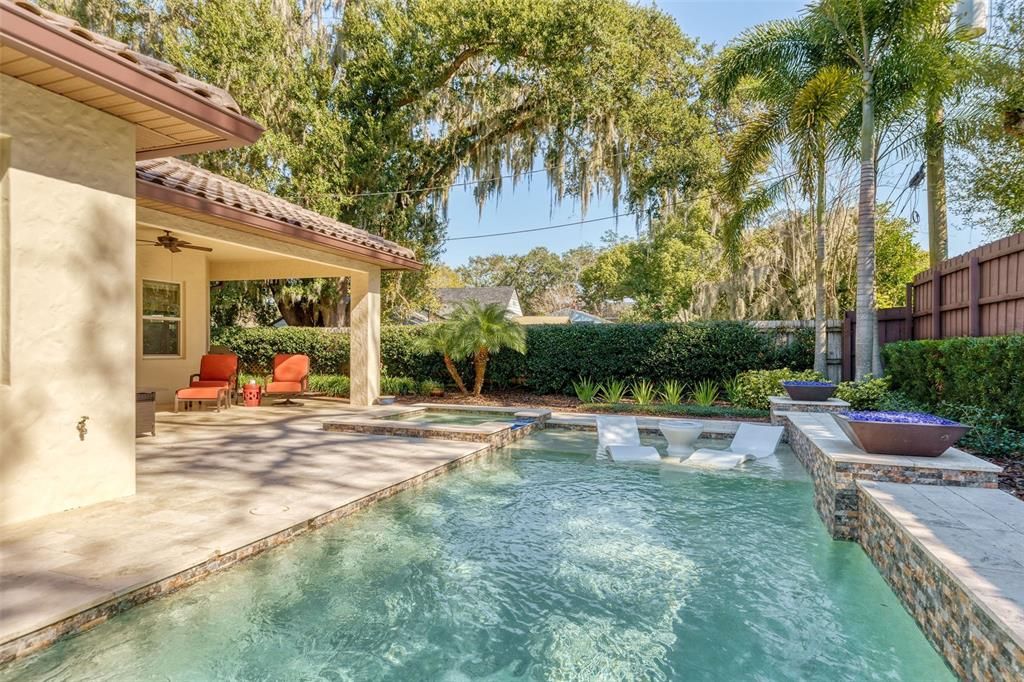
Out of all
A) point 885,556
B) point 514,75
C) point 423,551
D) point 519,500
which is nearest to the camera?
point 885,556

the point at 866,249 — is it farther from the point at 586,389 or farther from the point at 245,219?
the point at 245,219

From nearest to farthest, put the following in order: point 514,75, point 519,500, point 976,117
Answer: point 519,500
point 976,117
point 514,75

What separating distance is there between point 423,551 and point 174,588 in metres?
1.54

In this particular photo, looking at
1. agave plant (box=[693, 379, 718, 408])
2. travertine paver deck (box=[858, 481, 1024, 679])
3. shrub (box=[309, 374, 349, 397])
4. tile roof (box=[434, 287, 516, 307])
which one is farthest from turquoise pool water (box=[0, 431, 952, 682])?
tile roof (box=[434, 287, 516, 307])

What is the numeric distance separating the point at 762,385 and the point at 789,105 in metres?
5.12

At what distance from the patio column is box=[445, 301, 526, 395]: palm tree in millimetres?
1615

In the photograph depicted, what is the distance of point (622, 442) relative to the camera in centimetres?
788

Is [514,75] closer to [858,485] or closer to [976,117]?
[976,117]

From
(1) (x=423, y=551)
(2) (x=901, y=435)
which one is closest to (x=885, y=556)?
(2) (x=901, y=435)

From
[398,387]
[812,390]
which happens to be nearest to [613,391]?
[812,390]

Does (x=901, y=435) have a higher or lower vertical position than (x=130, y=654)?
higher

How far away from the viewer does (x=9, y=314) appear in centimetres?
375

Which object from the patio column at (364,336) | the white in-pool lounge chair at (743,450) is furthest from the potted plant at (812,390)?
the patio column at (364,336)

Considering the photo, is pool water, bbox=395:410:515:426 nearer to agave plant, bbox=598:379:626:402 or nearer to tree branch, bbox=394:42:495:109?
agave plant, bbox=598:379:626:402
